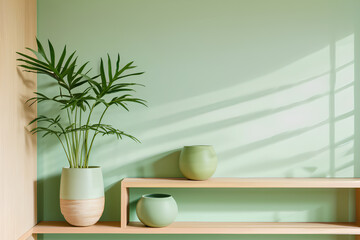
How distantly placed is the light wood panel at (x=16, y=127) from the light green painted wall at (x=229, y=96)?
0.42 ft

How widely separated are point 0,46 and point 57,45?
1.74 ft

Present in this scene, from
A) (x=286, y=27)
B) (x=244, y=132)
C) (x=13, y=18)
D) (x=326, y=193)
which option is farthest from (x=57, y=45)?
(x=326, y=193)

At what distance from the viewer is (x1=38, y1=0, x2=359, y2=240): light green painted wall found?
2047 mm

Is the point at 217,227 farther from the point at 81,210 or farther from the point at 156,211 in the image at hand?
the point at 81,210

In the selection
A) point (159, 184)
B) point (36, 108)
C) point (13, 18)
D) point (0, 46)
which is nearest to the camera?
point (0, 46)

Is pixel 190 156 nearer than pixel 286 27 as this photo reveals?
Yes

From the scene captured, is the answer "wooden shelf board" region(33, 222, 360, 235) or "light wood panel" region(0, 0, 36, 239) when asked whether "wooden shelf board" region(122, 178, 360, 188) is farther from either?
"light wood panel" region(0, 0, 36, 239)

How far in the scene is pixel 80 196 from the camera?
182 centimetres

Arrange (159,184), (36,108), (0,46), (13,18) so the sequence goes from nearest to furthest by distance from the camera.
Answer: (0,46), (13,18), (159,184), (36,108)

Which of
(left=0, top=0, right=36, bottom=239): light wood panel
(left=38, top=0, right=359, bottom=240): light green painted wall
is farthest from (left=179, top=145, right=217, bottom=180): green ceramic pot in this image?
(left=0, top=0, right=36, bottom=239): light wood panel

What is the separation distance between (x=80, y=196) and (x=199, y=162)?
0.64m

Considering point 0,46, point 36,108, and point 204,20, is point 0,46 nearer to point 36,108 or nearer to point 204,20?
point 36,108

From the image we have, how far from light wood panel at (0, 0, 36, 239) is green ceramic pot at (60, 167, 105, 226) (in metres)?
0.20

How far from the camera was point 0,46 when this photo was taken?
5.08ft
